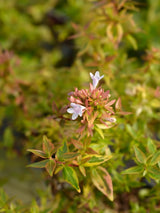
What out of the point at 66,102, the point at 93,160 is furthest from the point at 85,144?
the point at 66,102

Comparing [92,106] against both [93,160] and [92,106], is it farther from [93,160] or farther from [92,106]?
[93,160]

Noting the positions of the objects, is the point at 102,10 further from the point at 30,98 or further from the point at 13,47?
the point at 13,47

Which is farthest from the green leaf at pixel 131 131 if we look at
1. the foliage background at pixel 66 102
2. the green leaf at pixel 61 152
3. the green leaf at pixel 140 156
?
the green leaf at pixel 61 152

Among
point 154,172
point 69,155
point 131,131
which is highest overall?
point 131,131

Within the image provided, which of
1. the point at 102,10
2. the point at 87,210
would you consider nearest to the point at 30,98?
the point at 102,10

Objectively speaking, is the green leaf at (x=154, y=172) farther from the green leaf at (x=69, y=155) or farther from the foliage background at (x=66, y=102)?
the green leaf at (x=69, y=155)
